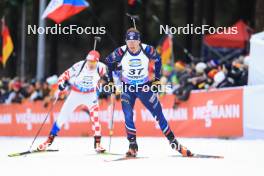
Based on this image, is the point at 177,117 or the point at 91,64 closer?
the point at 91,64

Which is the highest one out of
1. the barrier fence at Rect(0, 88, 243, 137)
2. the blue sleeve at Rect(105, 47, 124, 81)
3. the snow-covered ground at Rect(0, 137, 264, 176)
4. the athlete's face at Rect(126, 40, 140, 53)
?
the athlete's face at Rect(126, 40, 140, 53)

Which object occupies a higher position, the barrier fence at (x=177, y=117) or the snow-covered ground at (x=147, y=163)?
the barrier fence at (x=177, y=117)

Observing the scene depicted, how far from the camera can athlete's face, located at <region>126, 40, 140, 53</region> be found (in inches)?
430

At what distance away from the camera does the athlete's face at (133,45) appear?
35.9 ft

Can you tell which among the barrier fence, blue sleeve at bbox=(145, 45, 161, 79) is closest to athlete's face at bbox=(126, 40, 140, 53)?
blue sleeve at bbox=(145, 45, 161, 79)

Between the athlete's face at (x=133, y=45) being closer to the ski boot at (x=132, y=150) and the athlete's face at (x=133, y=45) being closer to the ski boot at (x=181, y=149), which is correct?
the ski boot at (x=132, y=150)

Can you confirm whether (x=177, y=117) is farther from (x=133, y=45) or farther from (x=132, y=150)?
(x=133, y=45)

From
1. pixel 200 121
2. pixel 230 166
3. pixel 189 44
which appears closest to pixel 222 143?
pixel 200 121

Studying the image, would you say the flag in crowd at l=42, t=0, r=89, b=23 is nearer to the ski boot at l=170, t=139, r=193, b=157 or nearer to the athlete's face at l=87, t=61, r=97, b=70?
the athlete's face at l=87, t=61, r=97, b=70

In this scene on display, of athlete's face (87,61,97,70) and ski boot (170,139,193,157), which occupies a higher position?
athlete's face (87,61,97,70)

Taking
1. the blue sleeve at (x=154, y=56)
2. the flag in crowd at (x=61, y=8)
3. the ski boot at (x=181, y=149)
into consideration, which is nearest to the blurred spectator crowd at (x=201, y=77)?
the flag in crowd at (x=61, y=8)

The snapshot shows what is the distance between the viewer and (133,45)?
1095cm

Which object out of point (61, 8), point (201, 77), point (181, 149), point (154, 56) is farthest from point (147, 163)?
point (61, 8)

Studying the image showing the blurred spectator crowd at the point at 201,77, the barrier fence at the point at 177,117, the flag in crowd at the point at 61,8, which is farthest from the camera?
the flag in crowd at the point at 61,8
